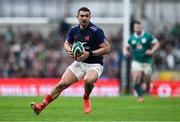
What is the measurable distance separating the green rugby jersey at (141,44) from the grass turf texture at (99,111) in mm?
2094

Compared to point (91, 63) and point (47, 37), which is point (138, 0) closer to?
point (47, 37)

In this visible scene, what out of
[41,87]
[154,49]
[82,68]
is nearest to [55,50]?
[41,87]

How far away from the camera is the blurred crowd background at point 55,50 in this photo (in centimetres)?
3259

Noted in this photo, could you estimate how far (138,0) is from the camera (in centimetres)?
3581

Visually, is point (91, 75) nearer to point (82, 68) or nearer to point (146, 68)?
point (82, 68)

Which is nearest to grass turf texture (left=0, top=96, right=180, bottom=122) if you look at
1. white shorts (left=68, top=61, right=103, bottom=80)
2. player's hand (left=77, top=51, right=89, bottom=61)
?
white shorts (left=68, top=61, right=103, bottom=80)

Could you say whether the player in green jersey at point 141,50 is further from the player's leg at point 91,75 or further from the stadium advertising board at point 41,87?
the player's leg at point 91,75

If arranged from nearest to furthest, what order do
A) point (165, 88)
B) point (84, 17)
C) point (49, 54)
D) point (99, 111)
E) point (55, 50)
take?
point (84, 17) → point (99, 111) → point (165, 88) → point (49, 54) → point (55, 50)

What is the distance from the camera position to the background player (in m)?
16.6

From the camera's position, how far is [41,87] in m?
30.1

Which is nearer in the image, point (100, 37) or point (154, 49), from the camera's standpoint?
point (100, 37)

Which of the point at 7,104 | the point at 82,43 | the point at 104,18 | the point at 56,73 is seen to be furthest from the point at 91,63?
the point at 104,18

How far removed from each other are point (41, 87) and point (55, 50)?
4311mm

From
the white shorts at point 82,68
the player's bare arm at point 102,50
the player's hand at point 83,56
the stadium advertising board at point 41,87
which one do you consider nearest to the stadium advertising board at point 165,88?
the stadium advertising board at point 41,87
